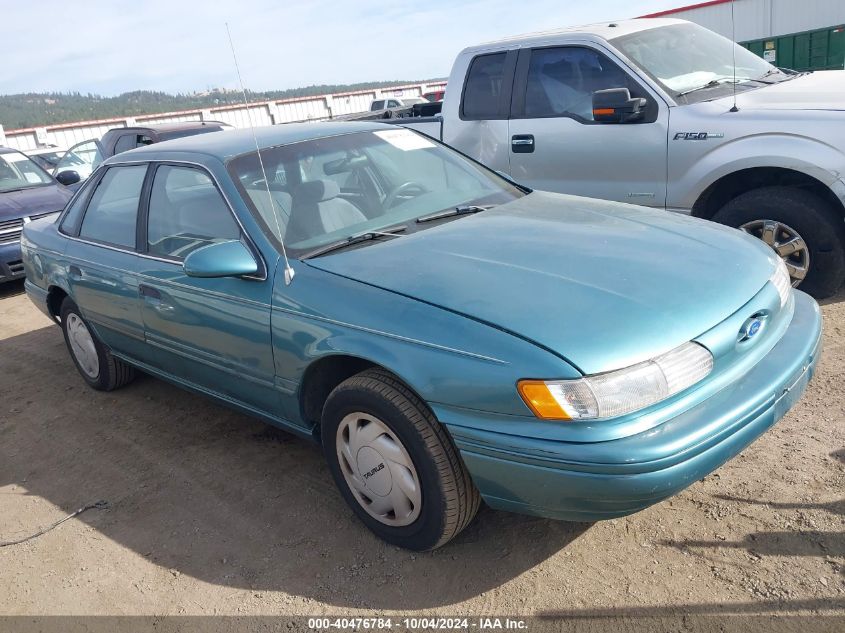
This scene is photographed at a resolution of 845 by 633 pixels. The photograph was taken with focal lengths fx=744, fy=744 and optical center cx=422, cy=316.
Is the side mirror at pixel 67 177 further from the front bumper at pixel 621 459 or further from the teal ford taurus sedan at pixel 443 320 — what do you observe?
the front bumper at pixel 621 459

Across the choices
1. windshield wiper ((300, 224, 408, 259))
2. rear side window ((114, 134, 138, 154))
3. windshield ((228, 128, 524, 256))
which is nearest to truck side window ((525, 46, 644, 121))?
windshield ((228, 128, 524, 256))

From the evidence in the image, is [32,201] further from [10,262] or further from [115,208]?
[115,208]

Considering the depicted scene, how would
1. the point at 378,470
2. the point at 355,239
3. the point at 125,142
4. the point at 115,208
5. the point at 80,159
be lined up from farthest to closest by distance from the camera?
1. the point at 80,159
2. the point at 125,142
3. the point at 115,208
4. the point at 355,239
5. the point at 378,470

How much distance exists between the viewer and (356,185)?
3711 millimetres

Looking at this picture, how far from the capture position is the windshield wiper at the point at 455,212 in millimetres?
3502

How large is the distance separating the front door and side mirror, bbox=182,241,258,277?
0.30 ft

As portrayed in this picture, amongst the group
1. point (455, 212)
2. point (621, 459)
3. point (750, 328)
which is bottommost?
point (621, 459)

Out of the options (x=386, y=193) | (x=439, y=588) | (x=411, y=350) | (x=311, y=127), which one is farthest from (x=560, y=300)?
(x=311, y=127)

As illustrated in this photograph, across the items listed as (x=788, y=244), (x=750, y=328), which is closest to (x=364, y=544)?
(x=750, y=328)

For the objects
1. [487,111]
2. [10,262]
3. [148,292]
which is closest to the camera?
[148,292]

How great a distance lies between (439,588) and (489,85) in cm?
439

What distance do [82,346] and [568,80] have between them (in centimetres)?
393

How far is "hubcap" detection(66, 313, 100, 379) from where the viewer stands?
191 inches

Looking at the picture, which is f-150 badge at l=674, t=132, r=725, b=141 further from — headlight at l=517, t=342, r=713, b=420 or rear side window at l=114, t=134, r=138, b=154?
rear side window at l=114, t=134, r=138, b=154
